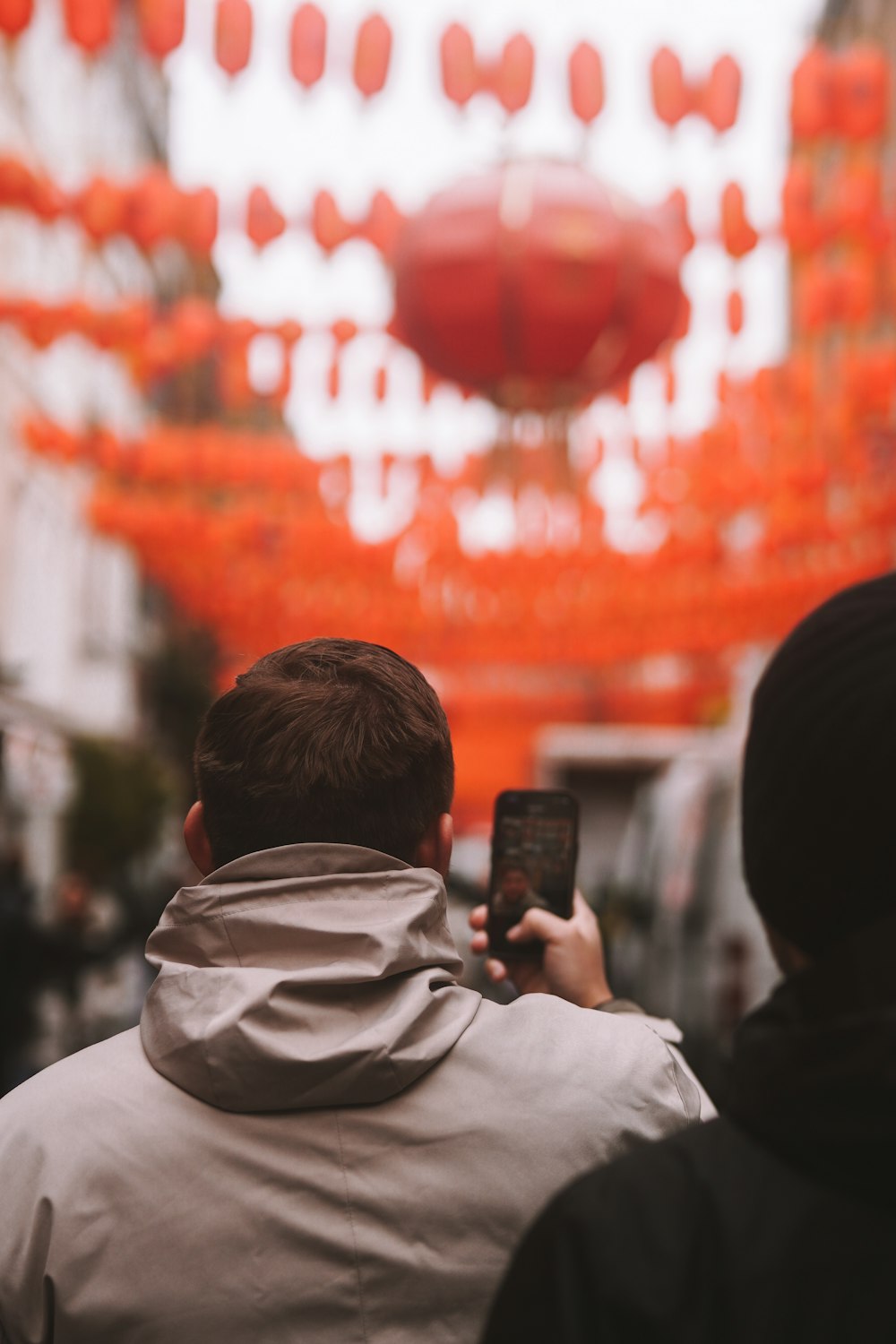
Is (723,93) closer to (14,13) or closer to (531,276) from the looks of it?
(531,276)

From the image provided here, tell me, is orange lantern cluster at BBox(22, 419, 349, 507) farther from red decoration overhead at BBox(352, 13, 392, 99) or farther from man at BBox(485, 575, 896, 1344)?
man at BBox(485, 575, 896, 1344)

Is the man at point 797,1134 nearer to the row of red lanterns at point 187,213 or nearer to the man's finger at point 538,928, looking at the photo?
the man's finger at point 538,928

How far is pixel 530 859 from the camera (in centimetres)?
196

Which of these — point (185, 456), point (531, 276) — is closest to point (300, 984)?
point (531, 276)

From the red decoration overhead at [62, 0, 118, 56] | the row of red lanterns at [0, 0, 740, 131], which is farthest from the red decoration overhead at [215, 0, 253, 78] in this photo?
the red decoration overhead at [62, 0, 118, 56]

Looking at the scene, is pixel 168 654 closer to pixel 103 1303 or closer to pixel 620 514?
pixel 620 514

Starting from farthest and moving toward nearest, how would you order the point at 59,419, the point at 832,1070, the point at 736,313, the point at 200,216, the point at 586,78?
the point at 59,419 < the point at 736,313 < the point at 200,216 < the point at 586,78 < the point at 832,1070

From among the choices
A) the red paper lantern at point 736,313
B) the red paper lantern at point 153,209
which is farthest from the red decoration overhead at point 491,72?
the red paper lantern at point 736,313

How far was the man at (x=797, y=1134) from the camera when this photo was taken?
97 centimetres

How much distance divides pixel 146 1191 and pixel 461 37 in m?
4.92

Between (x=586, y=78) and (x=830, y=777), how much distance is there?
501 centimetres

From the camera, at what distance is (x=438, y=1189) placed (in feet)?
4.49

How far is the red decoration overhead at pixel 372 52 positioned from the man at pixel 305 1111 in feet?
14.7

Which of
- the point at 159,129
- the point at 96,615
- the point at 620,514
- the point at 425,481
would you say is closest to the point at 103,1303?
the point at 425,481
